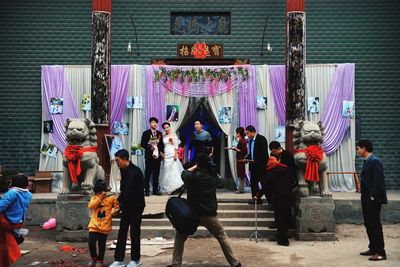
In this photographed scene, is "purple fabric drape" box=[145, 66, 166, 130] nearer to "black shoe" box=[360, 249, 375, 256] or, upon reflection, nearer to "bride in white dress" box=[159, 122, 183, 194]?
"bride in white dress" box=[159, 122, 183, 194]

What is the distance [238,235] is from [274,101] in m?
4.45

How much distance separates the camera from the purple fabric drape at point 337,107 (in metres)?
13.1

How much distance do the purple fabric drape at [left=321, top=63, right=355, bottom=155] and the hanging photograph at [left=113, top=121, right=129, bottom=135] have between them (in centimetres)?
520

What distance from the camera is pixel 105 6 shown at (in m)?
10.9

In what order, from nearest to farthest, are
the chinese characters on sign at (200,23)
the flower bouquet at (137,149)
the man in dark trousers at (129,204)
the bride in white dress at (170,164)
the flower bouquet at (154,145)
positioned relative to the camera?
the man in dark trousers at (129,204), the flower bouquet at (154,145), the bride in white dress at (170,164), the flower bouquet at (137,149), the chinese characters on sign at (200,23)

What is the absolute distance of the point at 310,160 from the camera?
957cm

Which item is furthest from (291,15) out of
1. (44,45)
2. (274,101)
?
(44,45)

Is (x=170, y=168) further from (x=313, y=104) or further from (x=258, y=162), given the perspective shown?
(x=313, y=104)

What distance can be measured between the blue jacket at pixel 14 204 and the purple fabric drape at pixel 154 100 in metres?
6.74

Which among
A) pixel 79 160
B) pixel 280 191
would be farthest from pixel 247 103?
pixel 79 160

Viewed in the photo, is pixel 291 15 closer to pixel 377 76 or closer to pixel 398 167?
pixel 377 76

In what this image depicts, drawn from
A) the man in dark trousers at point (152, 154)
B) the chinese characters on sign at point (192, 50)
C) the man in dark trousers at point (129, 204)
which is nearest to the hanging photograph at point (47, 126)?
the man in dark trousers at point (152, 154)

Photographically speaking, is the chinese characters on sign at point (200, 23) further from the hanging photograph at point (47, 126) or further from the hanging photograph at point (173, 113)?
the hanging photograph at point (47, 126)

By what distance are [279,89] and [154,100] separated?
327 centimetres
